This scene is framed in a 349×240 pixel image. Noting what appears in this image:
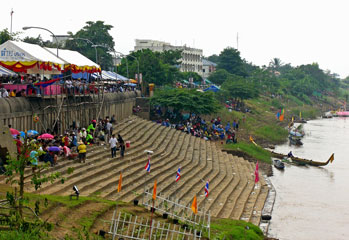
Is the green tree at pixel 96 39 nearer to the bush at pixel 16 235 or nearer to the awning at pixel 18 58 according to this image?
the awning at pixel 18 58

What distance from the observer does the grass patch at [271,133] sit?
67188mm

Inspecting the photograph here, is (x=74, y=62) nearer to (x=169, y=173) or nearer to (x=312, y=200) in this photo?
(x=169, y=173)

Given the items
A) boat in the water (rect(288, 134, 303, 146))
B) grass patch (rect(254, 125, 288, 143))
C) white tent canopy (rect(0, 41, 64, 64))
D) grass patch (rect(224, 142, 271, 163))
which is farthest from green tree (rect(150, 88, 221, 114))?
white tent canopy (rect(0, 41, 64, 64))

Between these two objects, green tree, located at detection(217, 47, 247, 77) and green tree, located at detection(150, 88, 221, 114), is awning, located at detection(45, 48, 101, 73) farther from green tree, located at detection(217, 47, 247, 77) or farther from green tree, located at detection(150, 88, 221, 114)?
green tree, located at detection(217, 47, 247, 77)

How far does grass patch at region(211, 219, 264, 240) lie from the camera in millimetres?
21978

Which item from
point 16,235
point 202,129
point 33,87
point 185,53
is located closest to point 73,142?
point 33,87

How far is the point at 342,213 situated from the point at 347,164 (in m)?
22.5

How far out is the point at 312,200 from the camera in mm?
37281

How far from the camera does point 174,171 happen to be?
109 ft

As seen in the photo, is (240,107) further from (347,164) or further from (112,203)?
(112,203)

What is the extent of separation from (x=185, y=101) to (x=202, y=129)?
10.3 ft

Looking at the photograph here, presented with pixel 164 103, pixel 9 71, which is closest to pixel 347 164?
pixel 164 103

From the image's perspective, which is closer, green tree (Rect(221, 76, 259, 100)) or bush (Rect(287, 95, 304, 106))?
green tree (Rect(221, 76, 259, 100))

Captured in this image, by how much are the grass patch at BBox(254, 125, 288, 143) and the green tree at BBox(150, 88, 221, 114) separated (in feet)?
38.4
